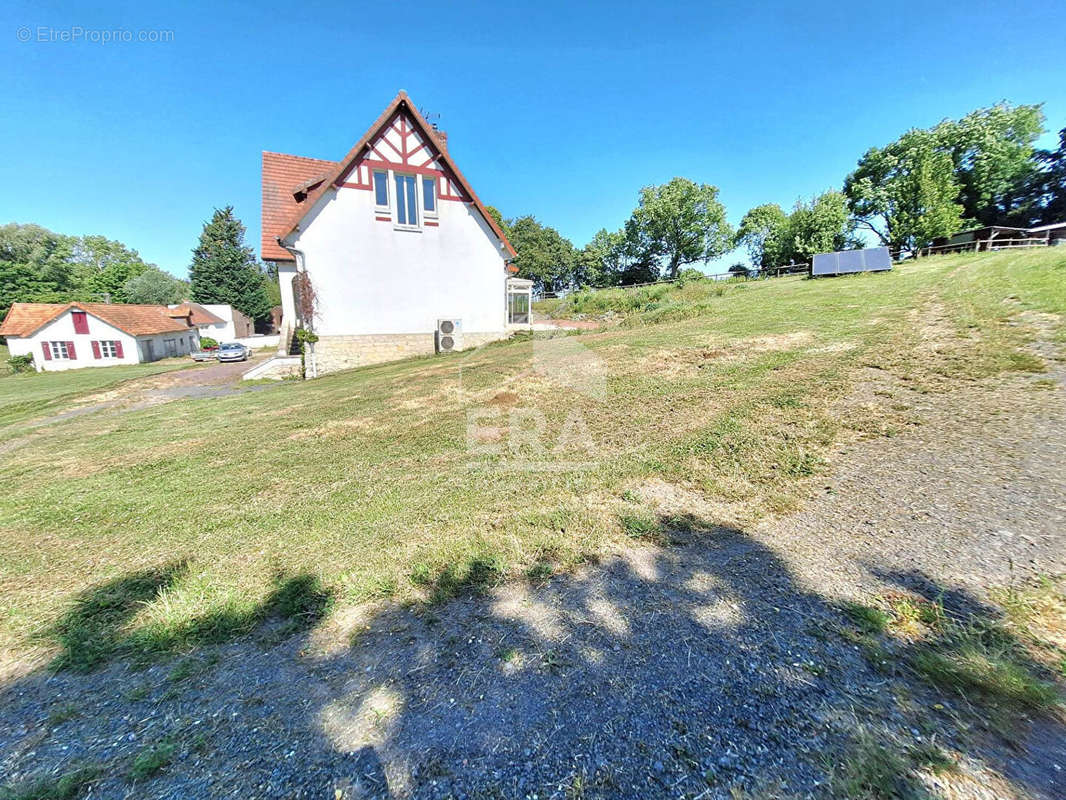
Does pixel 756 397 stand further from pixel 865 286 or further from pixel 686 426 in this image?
pixel 865 286

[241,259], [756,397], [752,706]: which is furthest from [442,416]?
[241,259]

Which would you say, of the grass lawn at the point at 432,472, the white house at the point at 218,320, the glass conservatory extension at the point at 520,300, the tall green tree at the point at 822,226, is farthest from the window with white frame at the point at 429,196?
the white house at the point at 218,320

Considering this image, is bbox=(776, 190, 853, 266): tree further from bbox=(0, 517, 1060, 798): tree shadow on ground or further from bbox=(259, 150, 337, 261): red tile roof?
bbox=(0, 517, 1060, 798): tree shadow on ground

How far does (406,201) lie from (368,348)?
6542mm

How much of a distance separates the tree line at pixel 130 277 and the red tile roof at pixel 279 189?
3779 centimetres

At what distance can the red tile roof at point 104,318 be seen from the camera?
32.4 m

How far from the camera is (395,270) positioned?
17016mm

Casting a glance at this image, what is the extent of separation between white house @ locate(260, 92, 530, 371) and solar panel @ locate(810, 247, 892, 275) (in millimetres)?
17623

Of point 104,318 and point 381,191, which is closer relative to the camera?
point 381,191

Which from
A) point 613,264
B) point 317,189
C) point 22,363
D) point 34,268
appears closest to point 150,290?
point 34,268

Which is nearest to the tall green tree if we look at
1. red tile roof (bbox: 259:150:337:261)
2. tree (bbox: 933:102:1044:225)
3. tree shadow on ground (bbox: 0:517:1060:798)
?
tree (bbox: 933:102:1044:225)

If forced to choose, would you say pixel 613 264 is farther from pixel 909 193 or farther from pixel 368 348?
pixel 368 348

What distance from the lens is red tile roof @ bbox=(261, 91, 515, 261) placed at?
49.9ft

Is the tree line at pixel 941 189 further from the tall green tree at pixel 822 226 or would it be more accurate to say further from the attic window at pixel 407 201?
the attic window at pixel 407 201
